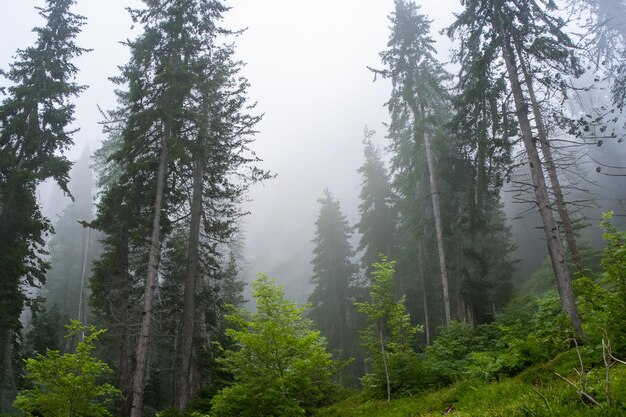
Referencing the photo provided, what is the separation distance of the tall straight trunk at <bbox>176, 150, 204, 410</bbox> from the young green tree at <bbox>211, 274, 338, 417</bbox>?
4508 millimetres

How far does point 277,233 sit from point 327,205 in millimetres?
67439

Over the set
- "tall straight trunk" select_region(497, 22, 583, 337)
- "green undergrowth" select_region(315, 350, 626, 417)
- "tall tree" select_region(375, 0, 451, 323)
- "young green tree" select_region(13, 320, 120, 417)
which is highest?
"tall tree" select_region(375, 0, 451, 323)

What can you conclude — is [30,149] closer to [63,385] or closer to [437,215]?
[63,385]

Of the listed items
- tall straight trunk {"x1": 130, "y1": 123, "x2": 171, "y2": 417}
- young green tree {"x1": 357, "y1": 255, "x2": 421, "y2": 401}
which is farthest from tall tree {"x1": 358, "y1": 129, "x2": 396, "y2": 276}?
tall straight trunk {"x1": 130, "y1": 123, "x2": 171, "y2": 417}

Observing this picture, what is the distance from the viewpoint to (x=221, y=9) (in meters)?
17.6

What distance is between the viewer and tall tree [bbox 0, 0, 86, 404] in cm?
1551

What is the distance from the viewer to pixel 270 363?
1009 cm

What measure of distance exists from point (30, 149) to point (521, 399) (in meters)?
20.7

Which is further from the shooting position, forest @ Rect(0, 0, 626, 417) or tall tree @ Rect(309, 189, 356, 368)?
tall tree @ Rect(309, 189, 356, 368)

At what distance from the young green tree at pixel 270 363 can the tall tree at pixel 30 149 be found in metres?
10.9

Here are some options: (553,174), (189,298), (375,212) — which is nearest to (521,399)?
(553,174)

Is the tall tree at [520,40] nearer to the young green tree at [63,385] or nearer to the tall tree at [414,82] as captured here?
the tall tree at [414,82]

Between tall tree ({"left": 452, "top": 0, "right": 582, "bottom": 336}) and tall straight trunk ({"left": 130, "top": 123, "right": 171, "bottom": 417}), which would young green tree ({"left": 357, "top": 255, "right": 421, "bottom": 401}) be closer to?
tall tree ({"left": 452, "top": 0, "right": 582, "bottom": 336})

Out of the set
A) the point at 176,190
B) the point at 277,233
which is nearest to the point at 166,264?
the point at 176,190
